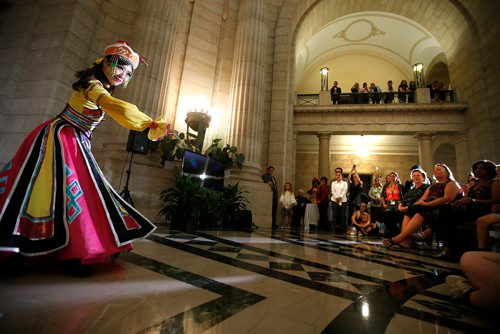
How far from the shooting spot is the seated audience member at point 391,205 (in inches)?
184

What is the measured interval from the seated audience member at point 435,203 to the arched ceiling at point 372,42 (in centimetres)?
1051

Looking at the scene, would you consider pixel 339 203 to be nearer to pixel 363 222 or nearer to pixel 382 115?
pixel 363 222

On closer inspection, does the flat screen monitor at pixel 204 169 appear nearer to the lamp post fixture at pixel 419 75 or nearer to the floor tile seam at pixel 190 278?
the floor tile seam at pixel 190 278

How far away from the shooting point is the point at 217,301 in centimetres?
102

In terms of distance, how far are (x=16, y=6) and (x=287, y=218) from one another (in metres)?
8.82

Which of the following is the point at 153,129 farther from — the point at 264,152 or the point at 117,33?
the point at 264,152

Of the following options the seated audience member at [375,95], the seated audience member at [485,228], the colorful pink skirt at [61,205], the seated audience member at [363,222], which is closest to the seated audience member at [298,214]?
the seated audience member at [363,222]

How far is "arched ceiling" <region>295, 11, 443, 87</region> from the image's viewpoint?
1297 cm

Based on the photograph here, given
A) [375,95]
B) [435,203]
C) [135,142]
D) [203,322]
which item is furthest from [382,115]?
[203,322]

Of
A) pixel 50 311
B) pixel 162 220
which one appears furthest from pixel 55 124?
pixel 162 220

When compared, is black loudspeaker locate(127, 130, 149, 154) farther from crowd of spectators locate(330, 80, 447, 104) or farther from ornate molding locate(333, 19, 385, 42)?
ornate molding locate(333, 19, 385, 42)

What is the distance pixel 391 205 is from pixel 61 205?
5629 mm

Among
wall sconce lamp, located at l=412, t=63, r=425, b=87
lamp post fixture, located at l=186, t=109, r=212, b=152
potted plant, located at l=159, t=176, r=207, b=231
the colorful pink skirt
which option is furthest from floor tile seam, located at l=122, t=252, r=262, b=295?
wall sconce lamp, located at l=412, t=63, r=425, b=87

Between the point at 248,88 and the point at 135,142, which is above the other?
the point at 248,88
